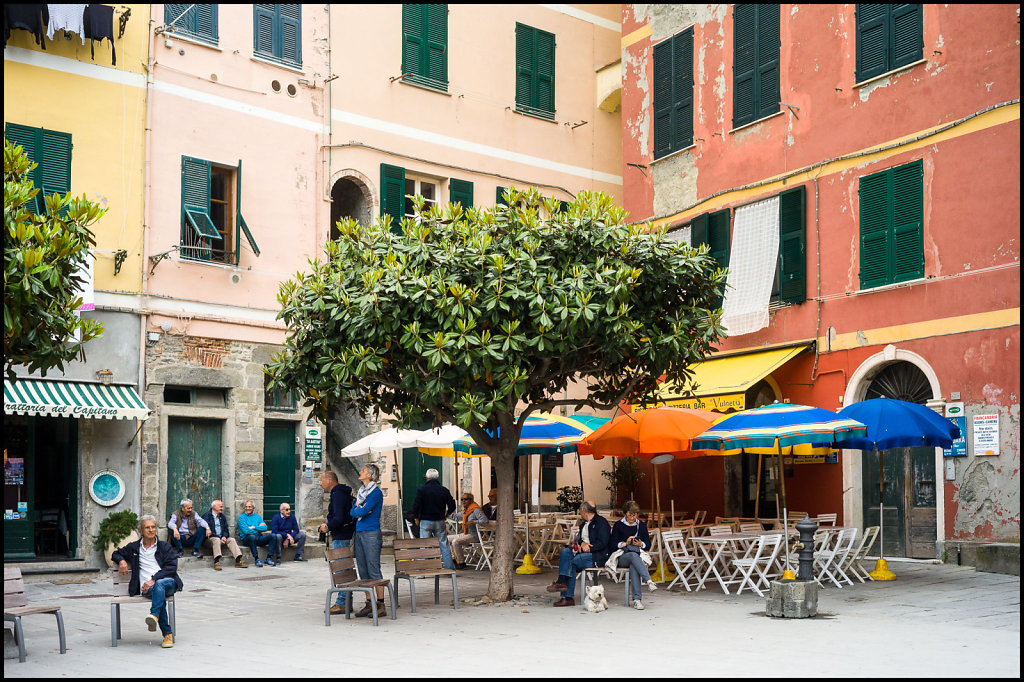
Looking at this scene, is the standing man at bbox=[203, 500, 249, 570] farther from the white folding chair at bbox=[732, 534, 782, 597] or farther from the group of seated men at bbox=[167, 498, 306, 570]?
the white folding chair at bbox=[732, 534, 782, 597]

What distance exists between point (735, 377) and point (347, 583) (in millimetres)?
9017

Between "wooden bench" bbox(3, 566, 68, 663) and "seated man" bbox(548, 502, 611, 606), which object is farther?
"seated man" bbox(548, 502, 611, 606)

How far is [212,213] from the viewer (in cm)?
1888

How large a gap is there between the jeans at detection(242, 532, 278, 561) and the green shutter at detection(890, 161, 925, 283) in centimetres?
1044

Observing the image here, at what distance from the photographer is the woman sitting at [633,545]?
41.0ft

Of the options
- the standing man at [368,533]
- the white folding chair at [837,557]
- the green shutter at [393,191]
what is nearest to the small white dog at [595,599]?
the standing man at [368,533]

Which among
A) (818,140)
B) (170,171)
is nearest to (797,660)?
(818,140)

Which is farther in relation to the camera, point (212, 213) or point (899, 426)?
point (212, 213)

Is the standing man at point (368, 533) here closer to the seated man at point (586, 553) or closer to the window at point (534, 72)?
the seated man at point (586, 553)

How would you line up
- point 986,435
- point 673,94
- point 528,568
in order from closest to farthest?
point 986,435, point 528,568, point 673,94

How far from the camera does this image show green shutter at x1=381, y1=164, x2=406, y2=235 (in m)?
20.6

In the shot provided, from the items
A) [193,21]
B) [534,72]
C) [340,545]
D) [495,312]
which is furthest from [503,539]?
[534,72]

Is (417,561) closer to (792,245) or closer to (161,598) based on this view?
(161,598)

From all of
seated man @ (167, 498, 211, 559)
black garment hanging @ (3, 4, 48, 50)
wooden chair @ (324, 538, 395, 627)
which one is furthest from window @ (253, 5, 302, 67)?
wooden chair @ (324, 538, 395, 627)
